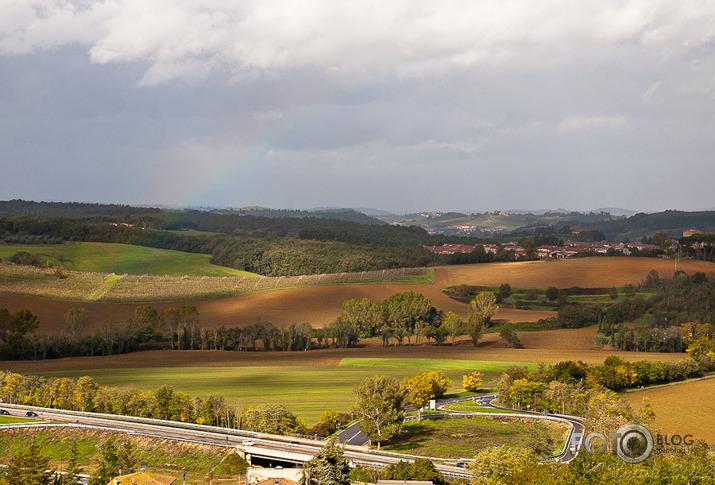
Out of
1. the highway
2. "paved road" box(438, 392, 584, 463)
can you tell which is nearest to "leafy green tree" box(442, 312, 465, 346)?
"paved road" box(438, 392, 584, 463)

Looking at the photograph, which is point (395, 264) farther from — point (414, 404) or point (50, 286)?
point (414, 404)

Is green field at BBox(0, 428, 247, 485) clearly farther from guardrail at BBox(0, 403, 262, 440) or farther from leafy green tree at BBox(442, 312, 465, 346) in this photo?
leafy green tree at BBox(442, 312, 465, 346)

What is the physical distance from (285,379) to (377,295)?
46266 mm

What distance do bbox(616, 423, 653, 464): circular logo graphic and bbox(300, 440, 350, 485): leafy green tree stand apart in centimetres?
1641

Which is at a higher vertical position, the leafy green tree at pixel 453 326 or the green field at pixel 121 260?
the green field at pixel 121 260

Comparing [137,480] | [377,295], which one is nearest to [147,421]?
[137,480]

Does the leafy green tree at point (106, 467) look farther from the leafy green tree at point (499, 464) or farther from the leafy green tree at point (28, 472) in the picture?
the leafy green tree at point (499, 464)

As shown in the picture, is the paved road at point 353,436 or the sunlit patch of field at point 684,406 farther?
the paved road at point 353,436

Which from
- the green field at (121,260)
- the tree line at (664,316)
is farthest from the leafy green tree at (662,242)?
the green field at (121,260)

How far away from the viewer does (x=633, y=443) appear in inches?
1756

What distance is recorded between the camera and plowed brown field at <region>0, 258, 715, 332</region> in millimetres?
105750

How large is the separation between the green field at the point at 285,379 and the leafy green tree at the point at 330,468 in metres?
16.6

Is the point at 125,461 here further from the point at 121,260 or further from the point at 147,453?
the point at 121,260

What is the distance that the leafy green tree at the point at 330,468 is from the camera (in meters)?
40.8
